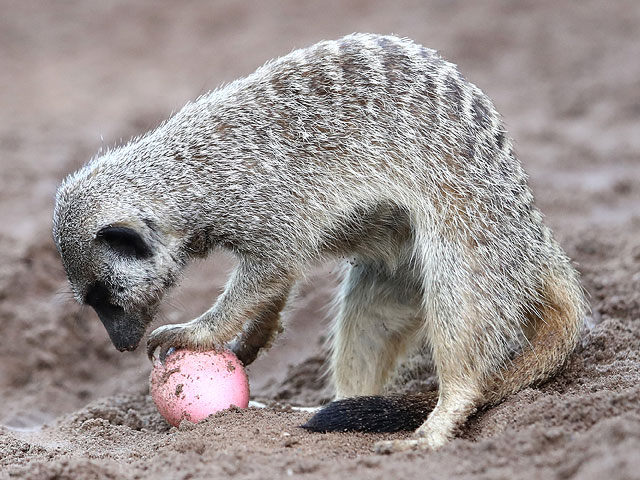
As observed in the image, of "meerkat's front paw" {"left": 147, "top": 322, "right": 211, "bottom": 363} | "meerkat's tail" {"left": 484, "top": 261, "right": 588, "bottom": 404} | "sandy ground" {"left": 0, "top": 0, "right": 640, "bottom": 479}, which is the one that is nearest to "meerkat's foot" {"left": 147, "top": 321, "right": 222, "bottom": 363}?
"meerkat's front paw" {"left": 147, "top": 322, "right": 211, "bottom": 363}

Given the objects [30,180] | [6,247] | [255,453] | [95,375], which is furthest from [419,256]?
[30,180]

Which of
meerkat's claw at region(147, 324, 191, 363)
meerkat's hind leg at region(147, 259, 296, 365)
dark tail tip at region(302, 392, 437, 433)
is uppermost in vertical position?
meerkat's hind leg at region(147, 259, 296, 365)

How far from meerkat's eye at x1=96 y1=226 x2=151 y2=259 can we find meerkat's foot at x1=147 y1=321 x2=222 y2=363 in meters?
0.40

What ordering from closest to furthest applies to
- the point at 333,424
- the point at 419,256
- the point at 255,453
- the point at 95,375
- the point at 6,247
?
1. the point at 255,453
2. the point at 333,424
3. the point at 419,256
4. the point at 95,375
5. the point at 6,247

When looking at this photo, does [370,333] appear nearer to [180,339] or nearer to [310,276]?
[310,276]

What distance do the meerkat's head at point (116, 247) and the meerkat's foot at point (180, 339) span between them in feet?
0.43

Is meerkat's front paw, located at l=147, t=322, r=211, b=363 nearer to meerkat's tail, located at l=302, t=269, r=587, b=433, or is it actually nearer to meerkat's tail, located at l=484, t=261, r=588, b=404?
meerkat's tail, located at l=302, t=269, r=587, b=433

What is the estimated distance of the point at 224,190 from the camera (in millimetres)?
4078

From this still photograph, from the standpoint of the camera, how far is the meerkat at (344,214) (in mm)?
3900

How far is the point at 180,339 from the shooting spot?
410cm

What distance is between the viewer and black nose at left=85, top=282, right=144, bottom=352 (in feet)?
13.4

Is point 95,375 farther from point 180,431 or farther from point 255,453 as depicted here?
point 255,453

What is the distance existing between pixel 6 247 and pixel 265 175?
3.31 meters

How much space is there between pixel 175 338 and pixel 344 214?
1015 millimetres
